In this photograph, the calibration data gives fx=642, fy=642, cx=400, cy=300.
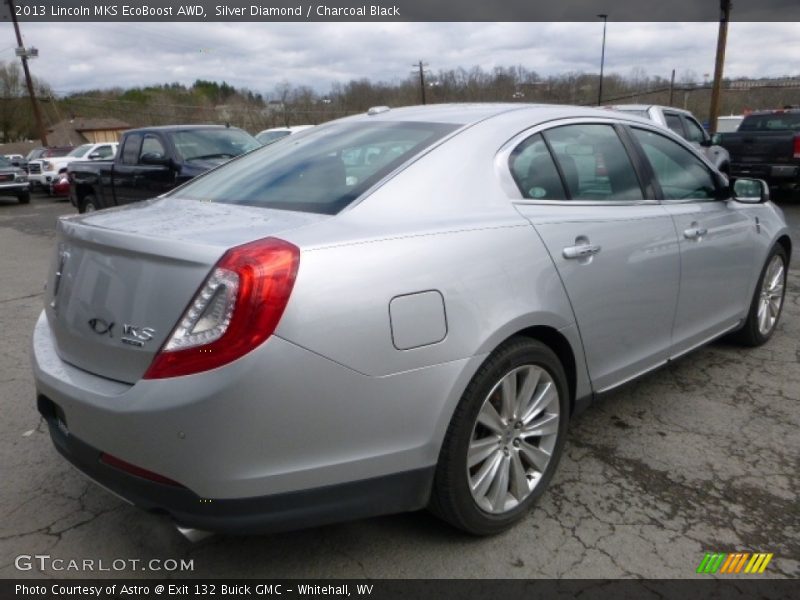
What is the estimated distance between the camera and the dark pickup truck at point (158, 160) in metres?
8.70

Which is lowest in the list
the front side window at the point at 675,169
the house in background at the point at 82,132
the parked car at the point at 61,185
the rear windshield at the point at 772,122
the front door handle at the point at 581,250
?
the house in background at the point at 82,132

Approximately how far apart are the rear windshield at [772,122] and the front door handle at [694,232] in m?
11.2

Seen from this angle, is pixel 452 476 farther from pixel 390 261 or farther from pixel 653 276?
pixel 653 276

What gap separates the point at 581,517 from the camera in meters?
2.65

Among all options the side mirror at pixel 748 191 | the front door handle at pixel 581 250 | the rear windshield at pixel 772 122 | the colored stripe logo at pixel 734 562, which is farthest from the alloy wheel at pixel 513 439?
the rear windshield at pixel 772 122

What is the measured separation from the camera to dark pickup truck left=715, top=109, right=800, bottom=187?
38.0 ft

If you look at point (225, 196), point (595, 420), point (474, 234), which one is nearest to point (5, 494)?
point (225, 196)

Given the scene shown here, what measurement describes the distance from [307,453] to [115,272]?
33.8 inches

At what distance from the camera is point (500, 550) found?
2.44 metres

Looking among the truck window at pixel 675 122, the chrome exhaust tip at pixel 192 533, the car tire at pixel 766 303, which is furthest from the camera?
the truck window at pixel 675 122

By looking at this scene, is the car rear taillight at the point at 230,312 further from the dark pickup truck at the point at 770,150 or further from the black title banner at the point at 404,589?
the dark pickup truck at the point at 770,150

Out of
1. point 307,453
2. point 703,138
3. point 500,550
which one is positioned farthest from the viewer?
point 703,138

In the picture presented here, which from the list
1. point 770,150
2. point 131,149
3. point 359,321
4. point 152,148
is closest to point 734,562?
point 359,321

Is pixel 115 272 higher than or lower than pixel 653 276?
higher
